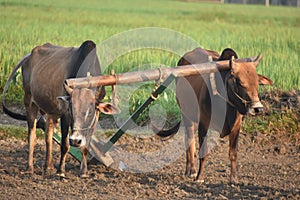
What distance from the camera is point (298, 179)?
24.4ft

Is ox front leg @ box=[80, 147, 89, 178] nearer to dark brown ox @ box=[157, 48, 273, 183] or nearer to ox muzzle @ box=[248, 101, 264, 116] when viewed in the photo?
dark brown ox @ box=[157, 48, 273, 183]

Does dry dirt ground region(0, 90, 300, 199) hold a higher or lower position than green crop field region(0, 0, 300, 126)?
lower

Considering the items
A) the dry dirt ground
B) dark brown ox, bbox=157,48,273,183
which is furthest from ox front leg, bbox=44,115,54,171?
dark brown ox, bbox=157,48,273,183

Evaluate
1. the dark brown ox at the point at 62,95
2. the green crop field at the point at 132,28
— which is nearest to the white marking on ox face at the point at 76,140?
the dark brown ox at the point at 62,95

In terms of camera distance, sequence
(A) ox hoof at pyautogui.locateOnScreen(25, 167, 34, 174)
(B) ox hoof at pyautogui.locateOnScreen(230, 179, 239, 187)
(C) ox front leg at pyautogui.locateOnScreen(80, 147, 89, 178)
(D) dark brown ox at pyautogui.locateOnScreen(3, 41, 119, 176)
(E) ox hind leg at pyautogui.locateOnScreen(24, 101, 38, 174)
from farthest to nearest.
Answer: (E) ox hind leg at pyautogui.locateOnScreen(24, 101, 38, 174) → (A) ox hoof at pyautogui.locateOnScreen(25, 167, 34, 174) → (C) ox front leg at pyautogui.locateOnScreen(80, 147, 89, 178) → (B) ox hoof at pyautogui.locateOnScreen(230, 179, 239, 187) → (D) dark brown ox at pyautogui.locateOnScreen(3, 41, 119, 176)

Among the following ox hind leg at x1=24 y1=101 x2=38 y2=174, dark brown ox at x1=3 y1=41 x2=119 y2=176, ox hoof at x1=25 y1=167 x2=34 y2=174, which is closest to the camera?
dark brown ox at x1=3 y1=41 x2=119 y2=176

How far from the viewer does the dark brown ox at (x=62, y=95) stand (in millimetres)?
6527

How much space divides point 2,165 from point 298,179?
3.07 metres

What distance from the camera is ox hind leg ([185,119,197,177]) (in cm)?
758

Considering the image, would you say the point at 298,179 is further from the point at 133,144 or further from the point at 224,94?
the point at 133,144

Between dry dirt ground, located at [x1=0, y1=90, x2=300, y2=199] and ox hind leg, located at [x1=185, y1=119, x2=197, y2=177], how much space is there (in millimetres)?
115

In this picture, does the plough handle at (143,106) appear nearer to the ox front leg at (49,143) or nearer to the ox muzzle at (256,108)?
the ox front leg at (49,143)

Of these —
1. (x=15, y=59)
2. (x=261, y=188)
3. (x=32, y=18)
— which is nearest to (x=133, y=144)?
(x=261, y=188)

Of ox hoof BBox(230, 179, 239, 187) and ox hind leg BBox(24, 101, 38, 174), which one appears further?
ox hind leg BBox(24, 101, 38, 174)
